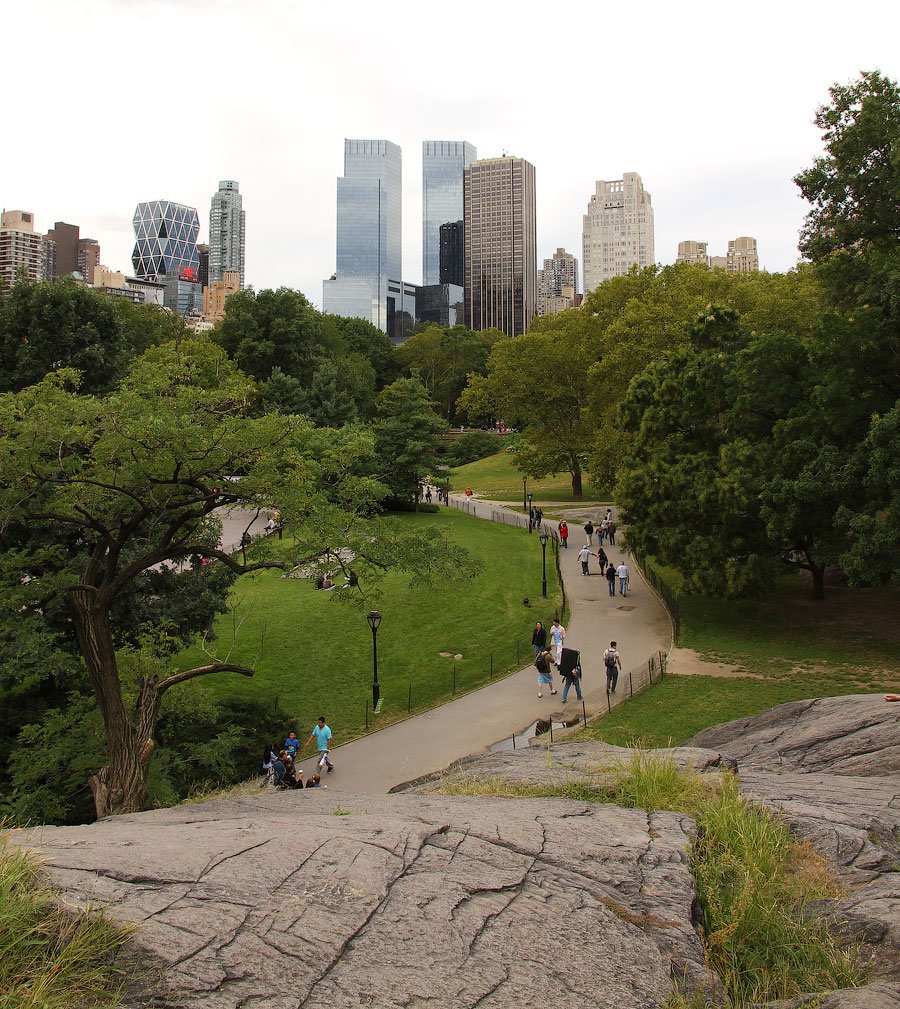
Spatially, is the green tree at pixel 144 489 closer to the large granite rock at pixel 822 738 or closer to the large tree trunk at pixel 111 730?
the large tree trunk at pixel 111 730

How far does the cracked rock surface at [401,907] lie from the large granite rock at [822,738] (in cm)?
498

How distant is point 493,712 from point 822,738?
8.94 meters

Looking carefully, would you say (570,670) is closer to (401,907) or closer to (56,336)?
(401,907)

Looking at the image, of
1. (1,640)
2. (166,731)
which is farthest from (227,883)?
(166,731)

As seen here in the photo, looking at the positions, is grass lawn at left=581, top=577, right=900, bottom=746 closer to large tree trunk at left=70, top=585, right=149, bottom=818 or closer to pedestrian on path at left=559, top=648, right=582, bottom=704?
pedestrian on path at left=559, top=648, right=582, bottom=704

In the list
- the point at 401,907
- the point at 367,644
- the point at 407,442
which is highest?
the point at 407,442

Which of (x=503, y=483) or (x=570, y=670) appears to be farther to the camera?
(x=503, y=483)

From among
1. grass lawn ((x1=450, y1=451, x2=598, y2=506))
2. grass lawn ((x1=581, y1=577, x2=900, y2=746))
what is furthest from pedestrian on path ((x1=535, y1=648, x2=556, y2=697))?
grass lawn ((x1=450, y1=451, x2=598, y2=506))

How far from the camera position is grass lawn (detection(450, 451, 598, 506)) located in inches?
2217

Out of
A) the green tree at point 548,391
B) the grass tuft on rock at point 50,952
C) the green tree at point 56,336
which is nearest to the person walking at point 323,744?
the grass tuft on rock at point 50,952

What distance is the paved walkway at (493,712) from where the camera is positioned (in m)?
15.9

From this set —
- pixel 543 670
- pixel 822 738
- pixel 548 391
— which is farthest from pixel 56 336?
pixel 548 391

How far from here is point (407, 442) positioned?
44438mm

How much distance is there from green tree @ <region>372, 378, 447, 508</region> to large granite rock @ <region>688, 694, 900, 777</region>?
31678 mm
